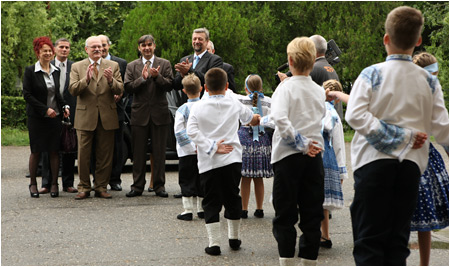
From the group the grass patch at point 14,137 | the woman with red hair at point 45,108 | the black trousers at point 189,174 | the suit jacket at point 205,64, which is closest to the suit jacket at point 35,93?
the woman with red hair at point 45,108

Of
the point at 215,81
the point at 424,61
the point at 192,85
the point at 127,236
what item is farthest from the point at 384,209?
the point at 192,85

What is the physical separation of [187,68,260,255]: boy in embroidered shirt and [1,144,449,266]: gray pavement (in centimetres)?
44

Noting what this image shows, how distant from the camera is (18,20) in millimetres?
27859

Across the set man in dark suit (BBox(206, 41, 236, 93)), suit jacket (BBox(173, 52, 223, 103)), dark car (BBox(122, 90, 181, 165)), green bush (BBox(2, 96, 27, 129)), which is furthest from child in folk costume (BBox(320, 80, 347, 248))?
green bush (BBox(2, 96, 27, 129))

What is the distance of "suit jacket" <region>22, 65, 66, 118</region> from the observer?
10.4 m

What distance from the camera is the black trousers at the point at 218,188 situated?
6.88m

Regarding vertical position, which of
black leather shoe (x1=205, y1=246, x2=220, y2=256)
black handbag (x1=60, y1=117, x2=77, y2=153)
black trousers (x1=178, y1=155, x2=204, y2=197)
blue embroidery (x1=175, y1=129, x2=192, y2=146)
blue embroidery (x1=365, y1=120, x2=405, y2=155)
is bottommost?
black leather shoe (x1=205, y1=246, x2=220, y2=256)

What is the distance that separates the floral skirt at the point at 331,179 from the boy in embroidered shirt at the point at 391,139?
1.94 m

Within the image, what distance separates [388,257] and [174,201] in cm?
554

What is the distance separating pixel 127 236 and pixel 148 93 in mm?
3266

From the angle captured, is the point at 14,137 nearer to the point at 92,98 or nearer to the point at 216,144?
the point at 92,98

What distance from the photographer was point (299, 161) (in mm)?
5762

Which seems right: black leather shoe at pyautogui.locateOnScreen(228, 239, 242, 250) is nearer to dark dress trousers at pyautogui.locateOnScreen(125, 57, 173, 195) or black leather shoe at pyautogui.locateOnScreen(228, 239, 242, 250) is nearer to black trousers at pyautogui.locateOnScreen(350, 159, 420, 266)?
black trousers at pyautogui.locateOnScreen(350, 159, 420, 266)

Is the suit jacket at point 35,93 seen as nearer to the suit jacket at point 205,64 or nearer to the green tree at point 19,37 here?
the suit jacket at point 205,64
